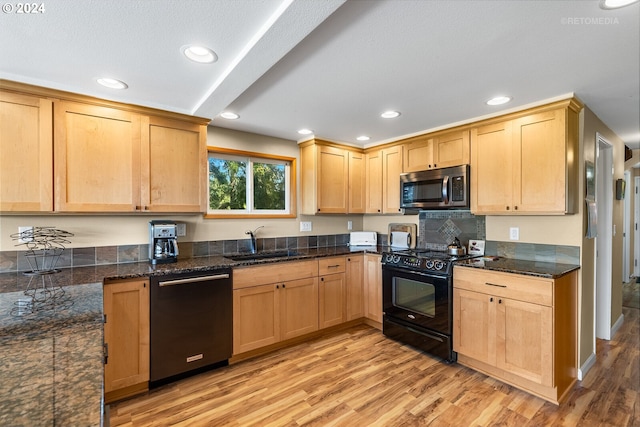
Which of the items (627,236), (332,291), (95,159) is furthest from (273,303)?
(627,236)

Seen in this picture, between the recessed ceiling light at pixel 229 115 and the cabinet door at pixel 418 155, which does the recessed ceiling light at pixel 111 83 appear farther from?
the cabinet door at pixel 418 155

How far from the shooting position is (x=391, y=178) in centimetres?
375

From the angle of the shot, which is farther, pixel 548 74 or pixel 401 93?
pixel 401 93

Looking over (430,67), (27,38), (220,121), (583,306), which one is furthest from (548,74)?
(27,38)

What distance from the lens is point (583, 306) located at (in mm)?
2500

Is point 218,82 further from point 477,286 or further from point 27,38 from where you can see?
point 477,286

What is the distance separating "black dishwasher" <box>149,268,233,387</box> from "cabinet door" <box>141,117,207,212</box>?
0.68 m

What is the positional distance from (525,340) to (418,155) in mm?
2031

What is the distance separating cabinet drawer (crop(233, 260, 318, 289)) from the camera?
272 centimetres

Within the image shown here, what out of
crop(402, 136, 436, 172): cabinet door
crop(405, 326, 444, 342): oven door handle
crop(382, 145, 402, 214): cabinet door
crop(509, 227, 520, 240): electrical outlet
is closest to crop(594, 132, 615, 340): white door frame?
crop(509, 227, 520, 240): electrical outlet

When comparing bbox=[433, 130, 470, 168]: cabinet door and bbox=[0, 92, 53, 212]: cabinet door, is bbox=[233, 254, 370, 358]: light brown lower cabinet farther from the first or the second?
bbox=[0, 92, 53, 212]: cabinet door

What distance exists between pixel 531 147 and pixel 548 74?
0.70m

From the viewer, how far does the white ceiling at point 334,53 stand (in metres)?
1.38

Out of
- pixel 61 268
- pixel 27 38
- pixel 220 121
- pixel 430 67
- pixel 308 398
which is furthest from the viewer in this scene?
pixel 220 121
